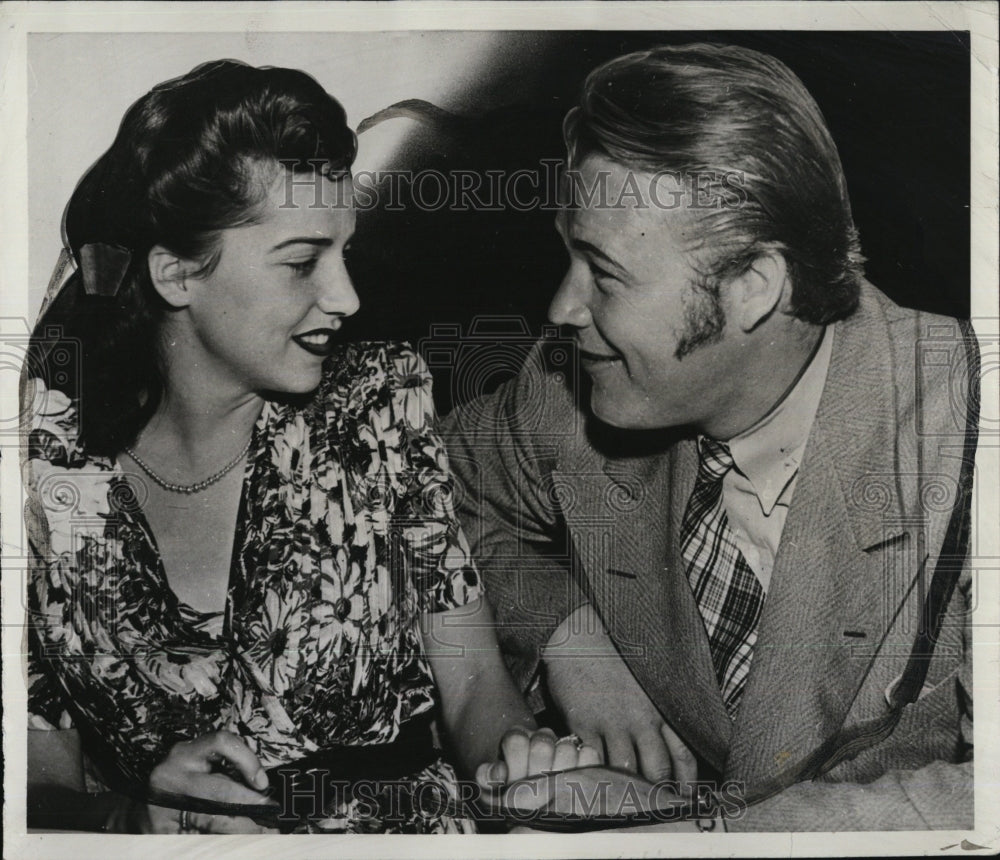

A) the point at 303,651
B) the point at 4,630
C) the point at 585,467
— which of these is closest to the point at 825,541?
the point at 585,467

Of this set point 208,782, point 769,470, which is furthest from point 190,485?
point 769,470

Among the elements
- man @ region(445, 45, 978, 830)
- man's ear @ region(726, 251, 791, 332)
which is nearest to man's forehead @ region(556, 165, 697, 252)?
man @ region(445, 45, 978, 830)

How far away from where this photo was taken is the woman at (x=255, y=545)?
1688mm

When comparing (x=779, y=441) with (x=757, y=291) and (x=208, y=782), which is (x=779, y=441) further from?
(x=208, y=782)

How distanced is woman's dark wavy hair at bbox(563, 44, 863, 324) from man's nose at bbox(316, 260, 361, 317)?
0.45 metres

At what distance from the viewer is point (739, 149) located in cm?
165

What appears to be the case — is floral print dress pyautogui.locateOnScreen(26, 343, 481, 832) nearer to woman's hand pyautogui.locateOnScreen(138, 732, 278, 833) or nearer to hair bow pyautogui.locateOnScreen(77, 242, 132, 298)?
woman's hand pyautogui.locateOnScreen(138, 732, 278, 833)

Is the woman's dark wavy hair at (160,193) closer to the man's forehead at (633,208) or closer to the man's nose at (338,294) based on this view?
the man's nose at (338,294)

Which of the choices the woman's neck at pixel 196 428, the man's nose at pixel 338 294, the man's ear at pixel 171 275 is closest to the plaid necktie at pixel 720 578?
the man's nose at pixel 338 294

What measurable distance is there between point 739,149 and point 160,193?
980 mm

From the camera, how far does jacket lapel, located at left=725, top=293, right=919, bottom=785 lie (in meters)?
1.69

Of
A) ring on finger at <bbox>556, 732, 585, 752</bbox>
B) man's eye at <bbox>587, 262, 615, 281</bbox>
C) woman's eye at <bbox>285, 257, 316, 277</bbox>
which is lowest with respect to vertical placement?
ring on finger at <bbox>556, 732, 585, 752</bbox>

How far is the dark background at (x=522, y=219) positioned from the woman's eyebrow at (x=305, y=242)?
5 centimetres

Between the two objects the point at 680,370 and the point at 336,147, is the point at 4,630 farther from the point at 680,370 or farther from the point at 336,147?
the point at 680,370
